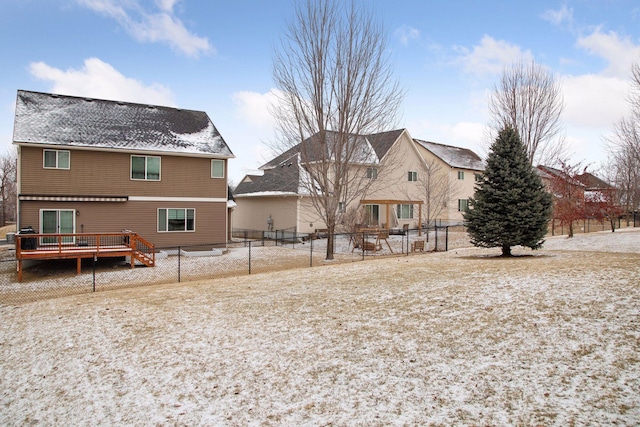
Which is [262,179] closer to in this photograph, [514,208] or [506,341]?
[514,208]

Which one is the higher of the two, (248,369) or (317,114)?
(317,114)

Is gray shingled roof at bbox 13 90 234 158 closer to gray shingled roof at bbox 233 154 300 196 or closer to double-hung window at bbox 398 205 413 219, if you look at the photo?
gray shingled roof at bbox 233 154 300 196

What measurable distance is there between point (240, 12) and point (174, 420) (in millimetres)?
17735

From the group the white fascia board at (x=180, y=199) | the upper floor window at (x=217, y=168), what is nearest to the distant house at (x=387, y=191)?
the upper floor window at (x=217, y=168)

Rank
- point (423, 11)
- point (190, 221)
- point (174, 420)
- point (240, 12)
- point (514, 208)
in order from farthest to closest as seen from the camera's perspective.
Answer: point (190, 221)
point (240, 12)
point (423, 11)
point (514, 208)
point (174, 420)

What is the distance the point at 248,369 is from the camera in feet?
19.0

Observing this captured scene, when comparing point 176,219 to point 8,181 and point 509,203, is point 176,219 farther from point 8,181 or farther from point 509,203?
point 8,181

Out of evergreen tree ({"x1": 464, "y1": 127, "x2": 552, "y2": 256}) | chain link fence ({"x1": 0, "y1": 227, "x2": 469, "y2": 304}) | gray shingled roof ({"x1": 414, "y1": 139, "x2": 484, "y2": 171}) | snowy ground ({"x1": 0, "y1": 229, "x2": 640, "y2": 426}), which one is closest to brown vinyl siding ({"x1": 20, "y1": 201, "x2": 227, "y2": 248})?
chain link fence ({"x1": 0, "y1": 227, "x2": 469, "y2": 304})

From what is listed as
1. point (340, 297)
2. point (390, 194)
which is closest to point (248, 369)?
point (340, 297)

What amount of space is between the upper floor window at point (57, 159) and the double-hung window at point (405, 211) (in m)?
22.8

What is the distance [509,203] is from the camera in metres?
14.9

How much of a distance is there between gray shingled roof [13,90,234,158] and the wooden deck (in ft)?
15.4

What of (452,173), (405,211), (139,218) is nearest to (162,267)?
(139,218)

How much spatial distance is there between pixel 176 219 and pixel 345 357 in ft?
60.1
